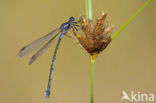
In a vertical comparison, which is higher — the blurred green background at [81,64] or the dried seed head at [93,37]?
the blurred green background at [81,64]

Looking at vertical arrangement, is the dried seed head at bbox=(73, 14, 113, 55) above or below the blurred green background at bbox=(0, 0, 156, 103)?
below

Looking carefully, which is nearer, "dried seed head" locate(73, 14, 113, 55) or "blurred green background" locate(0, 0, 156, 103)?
"dried seed head" locate(73, 14, 113, 55)

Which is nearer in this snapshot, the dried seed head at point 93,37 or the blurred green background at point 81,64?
the dried seed head at point 93,37

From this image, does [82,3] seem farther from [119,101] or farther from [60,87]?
[119,101]

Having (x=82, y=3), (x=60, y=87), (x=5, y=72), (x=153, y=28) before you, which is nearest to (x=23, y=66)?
(x=5, y=72)

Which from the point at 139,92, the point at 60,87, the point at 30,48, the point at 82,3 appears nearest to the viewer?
the point at 30,48
